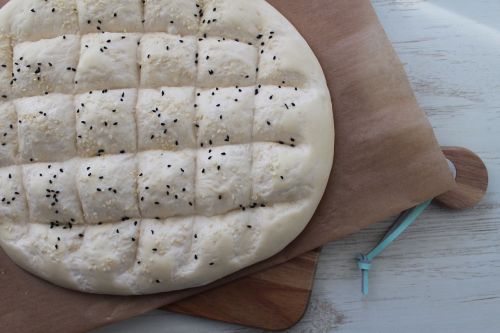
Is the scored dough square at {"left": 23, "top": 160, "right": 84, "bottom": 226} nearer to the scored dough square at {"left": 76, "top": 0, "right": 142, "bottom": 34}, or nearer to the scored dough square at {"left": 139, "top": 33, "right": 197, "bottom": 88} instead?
the scored dough square at {"left": 139, "top": 33, "right": 197, "bottom": 88}

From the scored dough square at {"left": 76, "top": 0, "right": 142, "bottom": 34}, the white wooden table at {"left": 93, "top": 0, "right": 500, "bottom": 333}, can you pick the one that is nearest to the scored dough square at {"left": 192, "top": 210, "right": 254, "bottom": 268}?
the white wooden table at {"left": 93, "top": 0, "right": 500, "bottom": 333}

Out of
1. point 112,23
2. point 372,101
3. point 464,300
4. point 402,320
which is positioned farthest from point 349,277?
point 112,23

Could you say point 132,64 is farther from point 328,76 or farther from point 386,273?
point 386,273

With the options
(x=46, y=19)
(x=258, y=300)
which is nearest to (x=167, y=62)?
(x=46, y=19)

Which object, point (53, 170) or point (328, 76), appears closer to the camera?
point (53, 170)

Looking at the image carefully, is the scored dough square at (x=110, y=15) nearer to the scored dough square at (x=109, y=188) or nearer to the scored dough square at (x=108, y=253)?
the scored dough square at (x=109, y=188)

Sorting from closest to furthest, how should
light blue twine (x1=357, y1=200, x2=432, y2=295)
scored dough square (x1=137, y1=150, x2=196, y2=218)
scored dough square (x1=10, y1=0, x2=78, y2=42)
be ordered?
scored dough square (x1=137, y1=150, x2=196, y2=218)
scored dough square (x1=10, y1=0, x2=78, y2=42)
light blue twine (x1=357, y1=200, x2=432, y2=295)
